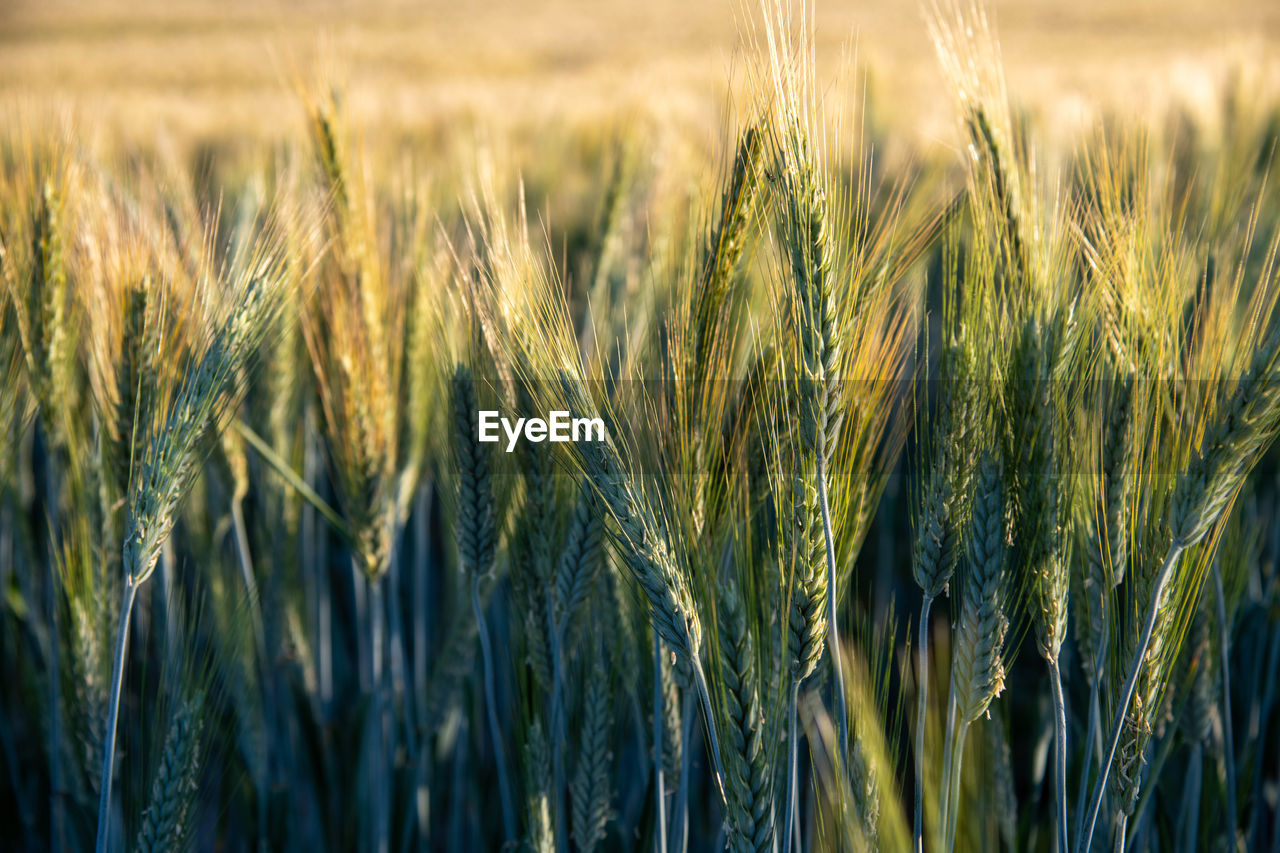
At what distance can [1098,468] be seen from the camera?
1.05 meters

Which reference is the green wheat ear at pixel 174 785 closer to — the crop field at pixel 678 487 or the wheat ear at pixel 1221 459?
the crop field at pixel 678 487

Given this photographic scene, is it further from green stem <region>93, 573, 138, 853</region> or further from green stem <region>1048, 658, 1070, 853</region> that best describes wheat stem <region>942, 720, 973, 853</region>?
green stem <region>93, 573, 138, 853</region>

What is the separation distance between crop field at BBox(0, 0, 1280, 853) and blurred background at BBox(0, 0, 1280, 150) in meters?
0.21

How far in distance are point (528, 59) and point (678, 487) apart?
16937 mm

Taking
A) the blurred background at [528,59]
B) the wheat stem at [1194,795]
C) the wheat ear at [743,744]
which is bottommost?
the wheat stem at [1194,795]

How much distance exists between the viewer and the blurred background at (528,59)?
2812 millimetres

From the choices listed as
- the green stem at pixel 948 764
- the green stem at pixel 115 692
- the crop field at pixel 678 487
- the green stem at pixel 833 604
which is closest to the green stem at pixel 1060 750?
the crop field at pixel 678 487

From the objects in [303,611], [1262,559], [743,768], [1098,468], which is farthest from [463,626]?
[1262,559]

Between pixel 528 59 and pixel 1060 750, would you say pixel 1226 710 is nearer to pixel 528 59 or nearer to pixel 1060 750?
pixel 1060 750

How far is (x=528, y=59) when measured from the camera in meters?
16.1

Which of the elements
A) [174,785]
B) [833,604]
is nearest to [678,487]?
[833,604]

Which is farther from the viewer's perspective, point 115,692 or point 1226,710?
point 1226,710

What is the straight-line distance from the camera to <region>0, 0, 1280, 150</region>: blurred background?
281 cm

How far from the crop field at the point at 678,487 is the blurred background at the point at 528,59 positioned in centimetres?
21
